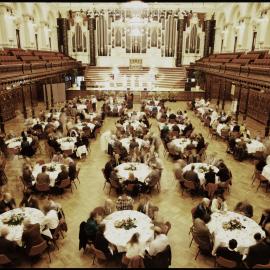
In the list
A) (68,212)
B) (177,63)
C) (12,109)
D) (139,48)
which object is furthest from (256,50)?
(68,212)

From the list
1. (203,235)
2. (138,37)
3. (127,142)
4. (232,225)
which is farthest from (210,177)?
(138,37)

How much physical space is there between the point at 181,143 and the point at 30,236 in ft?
21.7

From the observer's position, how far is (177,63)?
2767 centimetres

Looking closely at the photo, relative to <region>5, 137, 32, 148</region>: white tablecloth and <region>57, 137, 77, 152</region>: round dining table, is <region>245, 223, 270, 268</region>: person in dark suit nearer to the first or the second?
<region>57, 137, 77, 152</region>: round dining table

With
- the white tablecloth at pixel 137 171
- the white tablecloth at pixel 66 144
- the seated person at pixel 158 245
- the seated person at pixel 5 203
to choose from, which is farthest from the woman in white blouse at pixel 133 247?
Answer: the white tablecloth at pixel 66 144

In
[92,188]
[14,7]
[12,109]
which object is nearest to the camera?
[92,188]

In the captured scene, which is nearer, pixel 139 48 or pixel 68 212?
pixel 68 212

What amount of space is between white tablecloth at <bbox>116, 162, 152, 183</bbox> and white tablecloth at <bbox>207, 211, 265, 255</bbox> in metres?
2.47

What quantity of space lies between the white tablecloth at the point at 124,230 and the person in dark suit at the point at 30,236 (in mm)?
1256

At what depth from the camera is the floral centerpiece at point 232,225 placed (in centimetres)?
543

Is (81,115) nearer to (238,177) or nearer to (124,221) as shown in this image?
(238,177)

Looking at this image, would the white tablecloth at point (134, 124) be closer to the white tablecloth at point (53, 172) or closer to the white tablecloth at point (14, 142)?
the white tablecloth at point (14, 142)

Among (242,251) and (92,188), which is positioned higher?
(242,251)

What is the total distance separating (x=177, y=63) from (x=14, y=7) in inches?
603
